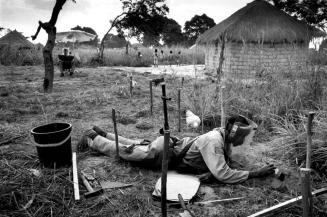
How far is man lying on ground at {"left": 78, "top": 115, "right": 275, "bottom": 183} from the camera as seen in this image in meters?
2.86

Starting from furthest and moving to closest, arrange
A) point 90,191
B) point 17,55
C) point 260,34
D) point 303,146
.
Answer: point 17,55
point 260,34
point 303,146
point 90,191

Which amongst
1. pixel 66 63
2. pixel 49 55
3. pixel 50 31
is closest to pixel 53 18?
pixel 50 31

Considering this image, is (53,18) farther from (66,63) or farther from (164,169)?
(164,169)

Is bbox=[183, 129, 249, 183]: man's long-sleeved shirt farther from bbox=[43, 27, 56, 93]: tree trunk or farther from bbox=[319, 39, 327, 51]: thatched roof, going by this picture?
bbox=[43, 27, 56, 93]: tree trunk

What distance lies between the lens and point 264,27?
11.9 m

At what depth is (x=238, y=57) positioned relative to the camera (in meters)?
12.2

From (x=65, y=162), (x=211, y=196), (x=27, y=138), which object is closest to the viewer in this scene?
(x=211, y=196)

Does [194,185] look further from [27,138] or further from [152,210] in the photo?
[27,138]

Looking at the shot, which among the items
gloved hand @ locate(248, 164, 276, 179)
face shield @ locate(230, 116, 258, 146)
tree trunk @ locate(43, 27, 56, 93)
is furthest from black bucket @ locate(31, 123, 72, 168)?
tree trunk @ locate(43, 27, 56, 93)

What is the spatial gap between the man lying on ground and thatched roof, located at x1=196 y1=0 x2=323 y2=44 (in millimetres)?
8682

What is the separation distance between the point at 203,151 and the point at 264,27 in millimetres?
10217

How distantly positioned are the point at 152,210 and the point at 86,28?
59.7 metres

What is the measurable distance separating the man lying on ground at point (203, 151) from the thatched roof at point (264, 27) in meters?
8.68

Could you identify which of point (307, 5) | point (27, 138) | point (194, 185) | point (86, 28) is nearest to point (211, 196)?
point (194, 185)
